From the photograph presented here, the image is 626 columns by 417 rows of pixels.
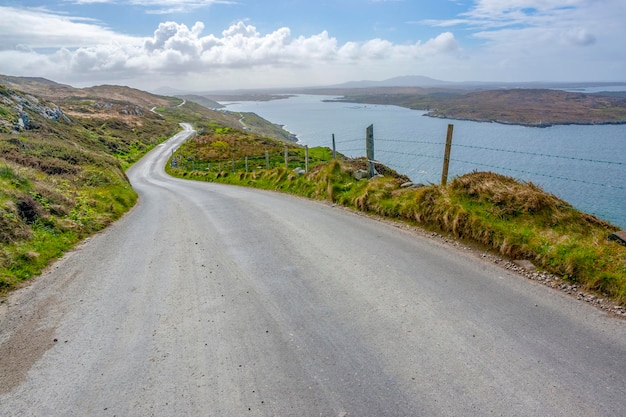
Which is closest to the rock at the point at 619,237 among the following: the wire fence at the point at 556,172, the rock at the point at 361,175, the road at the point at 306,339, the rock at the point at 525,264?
the rock at the point at 525,264

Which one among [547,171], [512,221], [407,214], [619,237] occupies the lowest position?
[547,171]

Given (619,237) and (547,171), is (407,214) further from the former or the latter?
(547,171)

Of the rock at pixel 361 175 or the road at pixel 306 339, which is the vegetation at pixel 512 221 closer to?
the road at pixel 306 339

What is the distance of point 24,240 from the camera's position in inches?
351

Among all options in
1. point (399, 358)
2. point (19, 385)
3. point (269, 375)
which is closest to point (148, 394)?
point (269, 375)

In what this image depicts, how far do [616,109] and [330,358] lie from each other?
510ft

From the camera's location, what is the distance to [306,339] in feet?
16.0

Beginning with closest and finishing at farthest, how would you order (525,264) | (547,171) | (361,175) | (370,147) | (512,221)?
(525,264), (512,221), (370,147), (361,175), (547,171)

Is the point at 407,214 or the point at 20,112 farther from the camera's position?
the point at 20,112

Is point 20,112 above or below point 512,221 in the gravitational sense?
above

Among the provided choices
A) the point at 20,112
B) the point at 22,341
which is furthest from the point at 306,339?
the point at 20,112

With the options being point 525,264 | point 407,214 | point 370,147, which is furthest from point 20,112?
point 525,264

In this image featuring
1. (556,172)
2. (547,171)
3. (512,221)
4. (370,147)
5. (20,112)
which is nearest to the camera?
(512,221)

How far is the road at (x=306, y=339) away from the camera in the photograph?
12.5 ft
